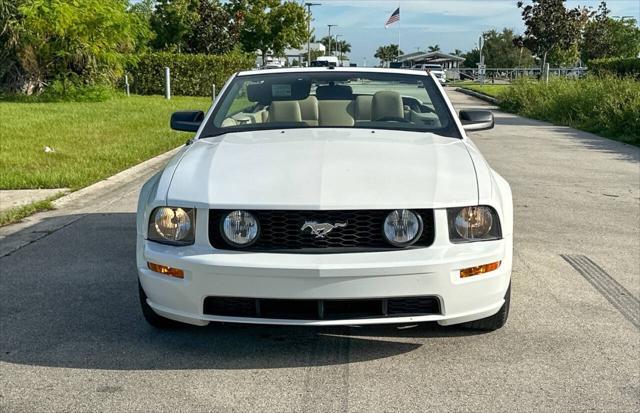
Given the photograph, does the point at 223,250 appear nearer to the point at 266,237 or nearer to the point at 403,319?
the point at 266,237

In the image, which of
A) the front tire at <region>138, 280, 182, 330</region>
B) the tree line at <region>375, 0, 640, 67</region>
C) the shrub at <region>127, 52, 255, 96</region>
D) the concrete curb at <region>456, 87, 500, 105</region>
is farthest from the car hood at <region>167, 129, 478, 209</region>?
the tree line at <region>375, 0, 640, 67</region>

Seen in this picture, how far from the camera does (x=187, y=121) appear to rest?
5.31 metres

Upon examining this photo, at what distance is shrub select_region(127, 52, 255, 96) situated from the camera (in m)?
31.8

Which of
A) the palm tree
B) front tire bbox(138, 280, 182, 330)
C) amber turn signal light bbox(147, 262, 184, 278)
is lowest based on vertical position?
front tire bbox(138, 280, 182, 330)

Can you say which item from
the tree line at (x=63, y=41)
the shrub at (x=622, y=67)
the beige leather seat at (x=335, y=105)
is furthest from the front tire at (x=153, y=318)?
the shrub at (x=622, y=67)

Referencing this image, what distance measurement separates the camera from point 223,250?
3441 mm

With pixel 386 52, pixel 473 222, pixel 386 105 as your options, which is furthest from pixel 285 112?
pixel 386 52

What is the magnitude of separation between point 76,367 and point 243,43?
47.4 metres

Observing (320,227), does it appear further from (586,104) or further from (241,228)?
(586,104)

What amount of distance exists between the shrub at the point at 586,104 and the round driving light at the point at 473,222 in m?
12.4

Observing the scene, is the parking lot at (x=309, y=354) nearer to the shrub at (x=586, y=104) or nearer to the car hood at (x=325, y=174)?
the car hood at (x=325, y=174)

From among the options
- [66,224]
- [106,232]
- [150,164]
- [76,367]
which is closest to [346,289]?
[76,367]

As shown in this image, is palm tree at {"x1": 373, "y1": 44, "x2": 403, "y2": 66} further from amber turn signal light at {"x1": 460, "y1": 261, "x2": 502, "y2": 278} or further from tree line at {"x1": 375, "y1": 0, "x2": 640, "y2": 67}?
amber turn signal light at {"x1": 460, "y1": 261, "x2": 502, "y2": 278}

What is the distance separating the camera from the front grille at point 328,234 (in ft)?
11.2
